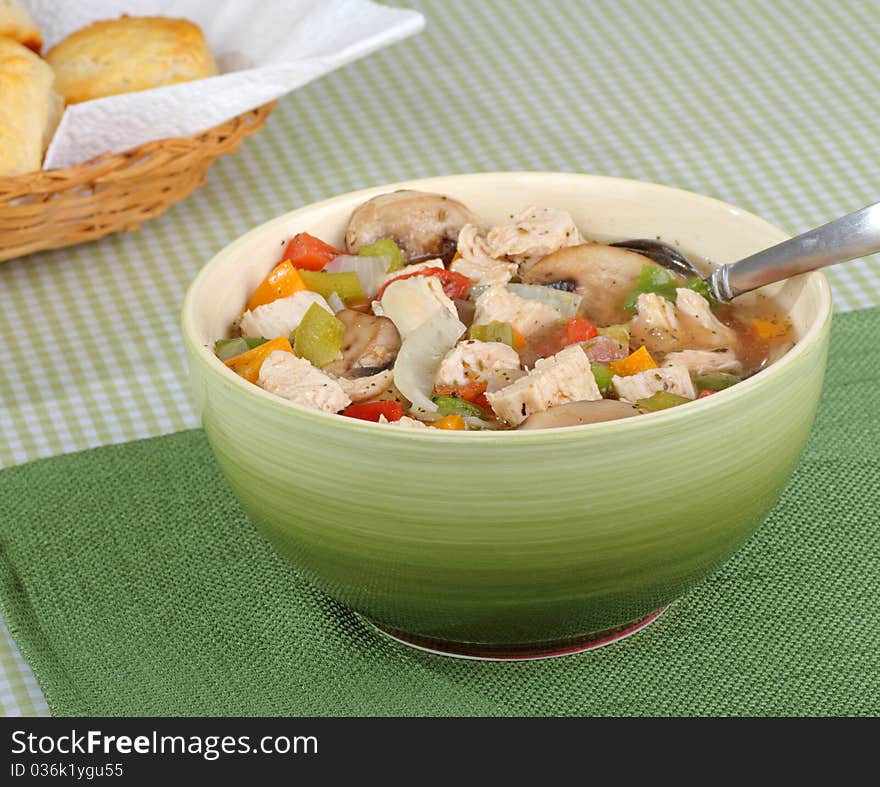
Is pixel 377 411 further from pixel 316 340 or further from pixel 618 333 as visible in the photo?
pixel 618 333

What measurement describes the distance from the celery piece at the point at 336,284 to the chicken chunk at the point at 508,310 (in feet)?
0.51

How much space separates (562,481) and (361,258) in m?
0.51

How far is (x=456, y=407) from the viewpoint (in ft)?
4.27

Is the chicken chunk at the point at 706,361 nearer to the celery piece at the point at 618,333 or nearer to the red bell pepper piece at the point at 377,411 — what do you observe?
the celery piece at the point at 618,333

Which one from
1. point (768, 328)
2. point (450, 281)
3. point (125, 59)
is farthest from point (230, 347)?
point (125, 59)

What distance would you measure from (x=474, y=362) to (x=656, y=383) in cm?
18

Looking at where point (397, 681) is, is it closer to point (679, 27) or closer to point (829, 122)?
point (829, 122)

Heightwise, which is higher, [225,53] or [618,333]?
[618,333]

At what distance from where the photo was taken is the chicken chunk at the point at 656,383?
1293 millimetres

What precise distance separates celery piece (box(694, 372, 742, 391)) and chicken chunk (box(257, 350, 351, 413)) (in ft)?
1.17

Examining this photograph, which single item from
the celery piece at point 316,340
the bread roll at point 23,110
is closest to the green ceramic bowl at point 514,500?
the celery piece at point 316,340

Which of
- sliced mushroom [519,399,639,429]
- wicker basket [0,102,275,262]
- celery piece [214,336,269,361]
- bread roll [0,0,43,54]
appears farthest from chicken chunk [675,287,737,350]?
bread roll [0,0,43,54]

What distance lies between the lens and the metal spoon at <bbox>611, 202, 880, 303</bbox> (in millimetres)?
1268

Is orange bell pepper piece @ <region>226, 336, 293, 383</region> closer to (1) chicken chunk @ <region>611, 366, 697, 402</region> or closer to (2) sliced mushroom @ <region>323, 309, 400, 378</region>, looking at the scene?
(2) sliced mushroom @ <region>323, 309, 400, 378</region>
